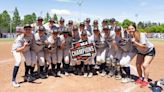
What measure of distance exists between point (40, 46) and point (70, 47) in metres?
1.06

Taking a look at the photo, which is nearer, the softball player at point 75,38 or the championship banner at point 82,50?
the championship banner at point 82,50

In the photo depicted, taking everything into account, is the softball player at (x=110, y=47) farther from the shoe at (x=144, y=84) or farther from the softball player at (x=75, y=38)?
the shoe at (x=144, y=84)

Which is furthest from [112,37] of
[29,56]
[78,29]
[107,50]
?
[29,56]

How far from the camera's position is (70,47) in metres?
10.6

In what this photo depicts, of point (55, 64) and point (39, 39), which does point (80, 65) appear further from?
point (39, 39)

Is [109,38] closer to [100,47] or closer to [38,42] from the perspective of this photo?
[100,47]

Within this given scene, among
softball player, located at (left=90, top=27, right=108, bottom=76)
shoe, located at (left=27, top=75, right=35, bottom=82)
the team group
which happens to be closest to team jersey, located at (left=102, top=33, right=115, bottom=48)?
the team group

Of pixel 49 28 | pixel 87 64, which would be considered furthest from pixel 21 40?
pixel 87 64

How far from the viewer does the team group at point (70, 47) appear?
963 cm

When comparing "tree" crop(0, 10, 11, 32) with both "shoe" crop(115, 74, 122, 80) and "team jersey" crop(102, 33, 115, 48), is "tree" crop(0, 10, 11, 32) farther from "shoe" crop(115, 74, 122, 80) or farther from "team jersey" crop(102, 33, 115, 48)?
"shoe" crop(115, 74, 122, 80)

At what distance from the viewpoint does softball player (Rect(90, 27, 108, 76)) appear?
10492mm

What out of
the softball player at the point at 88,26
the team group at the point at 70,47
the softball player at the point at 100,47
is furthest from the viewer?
the softball player at the point at 88,26

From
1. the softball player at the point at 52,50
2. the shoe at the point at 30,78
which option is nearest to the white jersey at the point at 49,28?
the softball player at the point at 52,50

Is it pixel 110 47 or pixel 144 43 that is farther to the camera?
pixel 110 47
